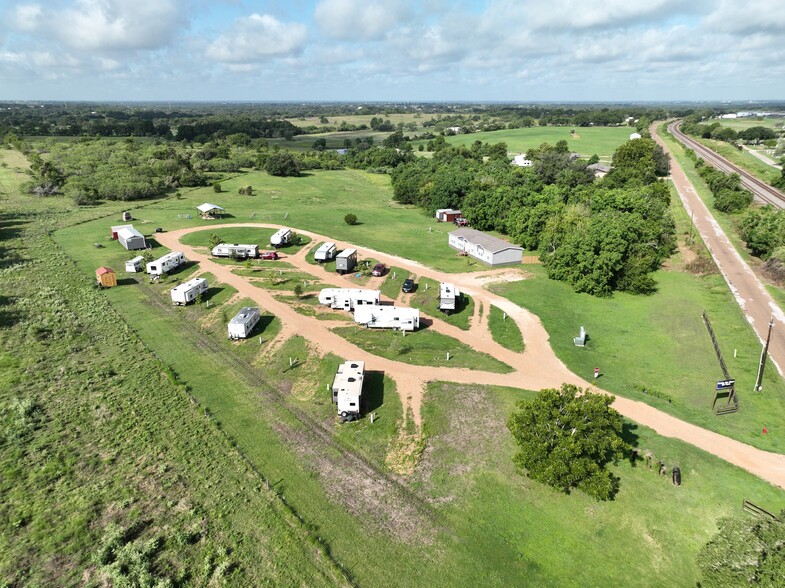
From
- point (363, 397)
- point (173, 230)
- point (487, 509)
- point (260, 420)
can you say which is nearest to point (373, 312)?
point (363, 397)

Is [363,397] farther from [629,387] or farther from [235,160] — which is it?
[235,160]

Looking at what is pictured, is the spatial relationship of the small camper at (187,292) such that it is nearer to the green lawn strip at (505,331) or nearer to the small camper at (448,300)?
the small camper at (448,300)

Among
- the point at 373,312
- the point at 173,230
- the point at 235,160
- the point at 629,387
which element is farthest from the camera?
the point at 235,160

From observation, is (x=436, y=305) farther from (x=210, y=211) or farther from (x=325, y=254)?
(x=210, y=211)

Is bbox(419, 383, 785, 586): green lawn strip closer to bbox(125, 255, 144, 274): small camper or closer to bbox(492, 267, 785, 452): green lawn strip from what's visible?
bbox(492, 267, 785, 452): green lawn strip

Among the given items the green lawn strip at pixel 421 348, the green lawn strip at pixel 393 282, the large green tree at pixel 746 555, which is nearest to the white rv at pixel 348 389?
the green lawn strip at pixel 421 348

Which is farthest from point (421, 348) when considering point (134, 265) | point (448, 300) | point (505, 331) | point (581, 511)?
point (134, 265)
